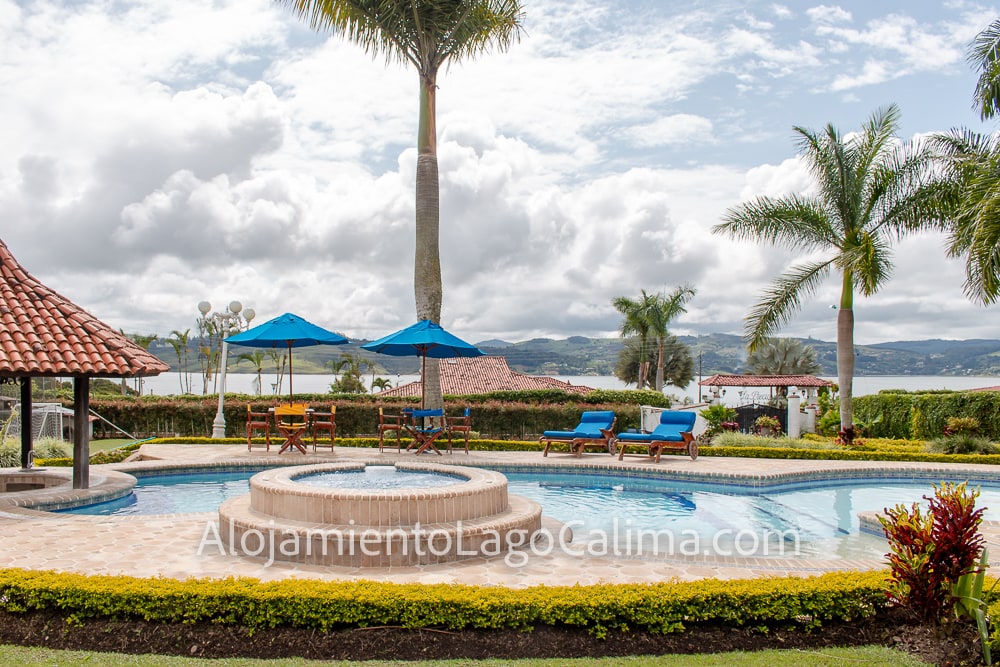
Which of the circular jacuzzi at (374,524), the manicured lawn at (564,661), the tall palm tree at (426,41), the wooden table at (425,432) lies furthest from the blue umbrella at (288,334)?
the manicured lawn at (564,661)

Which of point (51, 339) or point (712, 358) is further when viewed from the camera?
point (712, 358)

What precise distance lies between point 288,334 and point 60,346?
5.84 meters

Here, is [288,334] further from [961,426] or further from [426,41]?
[961,426]

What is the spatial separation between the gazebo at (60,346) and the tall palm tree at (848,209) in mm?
15882

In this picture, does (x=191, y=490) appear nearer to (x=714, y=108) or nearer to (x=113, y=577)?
(x=113, y=577)

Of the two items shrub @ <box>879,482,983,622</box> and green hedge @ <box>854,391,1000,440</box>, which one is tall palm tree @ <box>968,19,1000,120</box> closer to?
green hedge @ <box>854,391,1000,440</box>

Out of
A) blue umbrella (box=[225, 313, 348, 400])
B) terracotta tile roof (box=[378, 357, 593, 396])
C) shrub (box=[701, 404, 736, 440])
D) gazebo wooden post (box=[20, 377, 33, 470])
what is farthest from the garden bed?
terracotta tile roof (box=[378, 357, 593, 396])

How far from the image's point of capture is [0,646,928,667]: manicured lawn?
15.0ft

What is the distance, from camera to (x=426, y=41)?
17.8 metres

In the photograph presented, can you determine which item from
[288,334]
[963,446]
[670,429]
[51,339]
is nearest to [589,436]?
[670,429]

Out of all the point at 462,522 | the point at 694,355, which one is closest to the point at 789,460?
the point at 462,522

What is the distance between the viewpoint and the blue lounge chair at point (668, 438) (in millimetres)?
14766

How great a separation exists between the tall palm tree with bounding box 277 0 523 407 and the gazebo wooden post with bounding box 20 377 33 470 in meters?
8.23

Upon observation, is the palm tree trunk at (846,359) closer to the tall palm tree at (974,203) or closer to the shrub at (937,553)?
the tall palm tree at (974,203)
